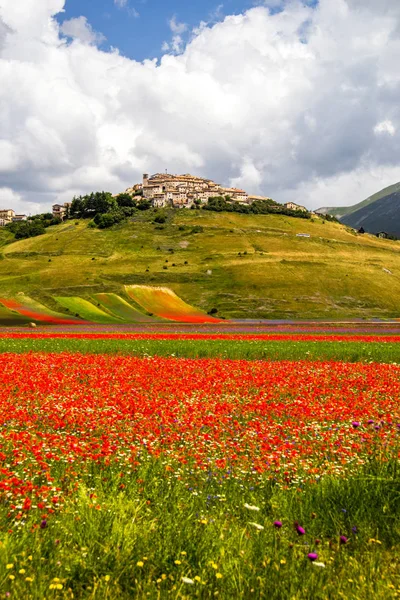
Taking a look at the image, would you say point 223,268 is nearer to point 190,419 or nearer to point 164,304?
point 164,304

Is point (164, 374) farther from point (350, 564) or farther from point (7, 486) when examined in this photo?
point (350, 564)

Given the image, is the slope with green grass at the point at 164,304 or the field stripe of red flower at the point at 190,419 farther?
the slope with green grass at the point at 164,304

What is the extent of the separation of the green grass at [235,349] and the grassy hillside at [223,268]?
54410mm

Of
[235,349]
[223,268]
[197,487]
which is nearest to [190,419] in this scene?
[197,487]

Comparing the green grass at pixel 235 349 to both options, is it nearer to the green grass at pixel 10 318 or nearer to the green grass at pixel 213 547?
the green grass at pixel 213 547

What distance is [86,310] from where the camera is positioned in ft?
281

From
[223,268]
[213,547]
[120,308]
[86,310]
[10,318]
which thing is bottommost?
[213,547]

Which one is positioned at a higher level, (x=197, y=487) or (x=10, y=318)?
(x=10, y=318)

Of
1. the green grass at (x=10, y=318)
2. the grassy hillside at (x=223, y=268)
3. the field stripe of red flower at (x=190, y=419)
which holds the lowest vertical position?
the field stripe of red flower at (x=190, y=419)

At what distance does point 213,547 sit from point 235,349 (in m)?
25.9

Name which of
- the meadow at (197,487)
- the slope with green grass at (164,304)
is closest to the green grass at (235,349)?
the meadow at (197,487)

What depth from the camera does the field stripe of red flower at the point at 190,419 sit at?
10242 mm

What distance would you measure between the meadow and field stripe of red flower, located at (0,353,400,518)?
7cm

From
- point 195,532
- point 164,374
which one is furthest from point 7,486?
point 164,374
